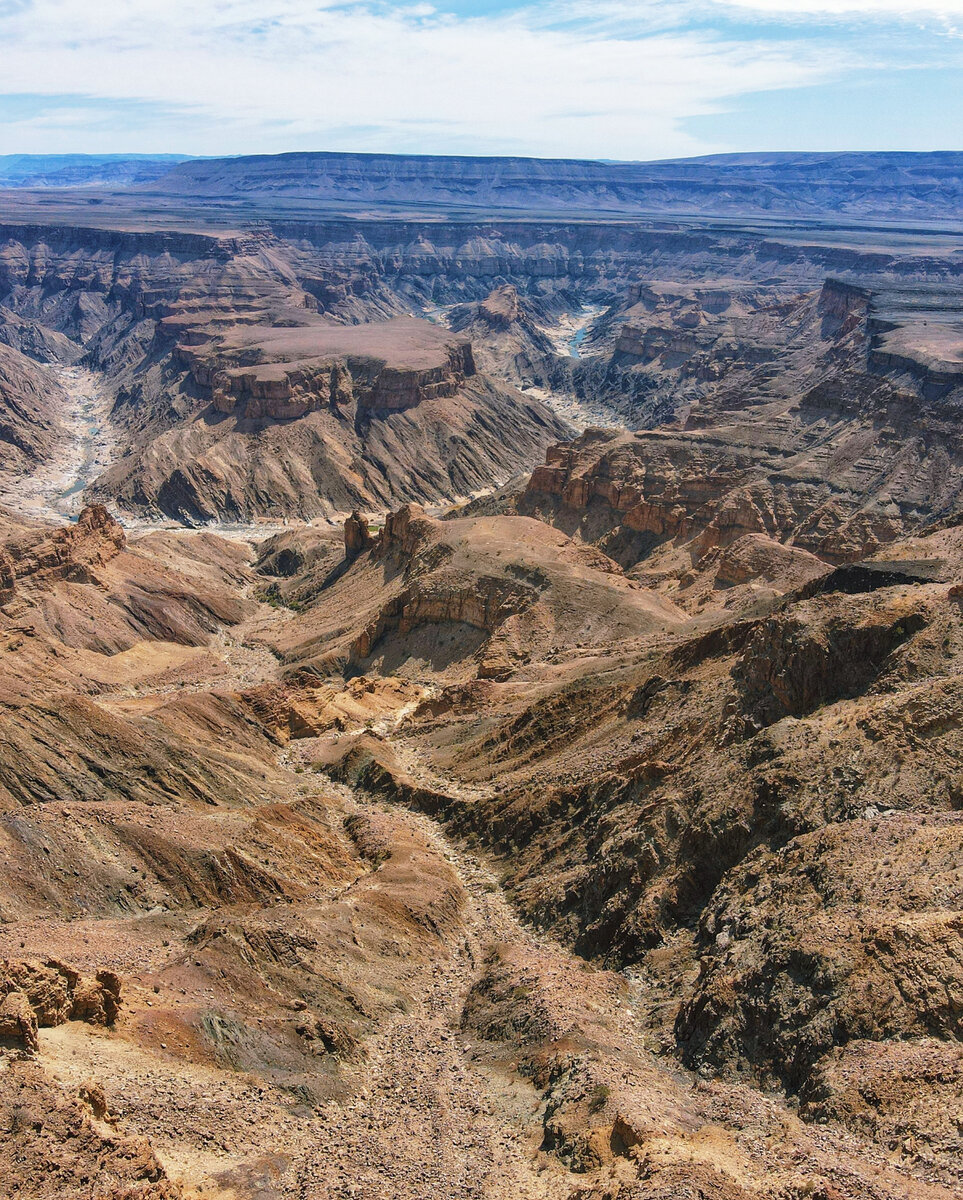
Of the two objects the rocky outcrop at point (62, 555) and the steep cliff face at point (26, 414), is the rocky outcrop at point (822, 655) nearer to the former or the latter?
the rocky outcrop at point (62, 555)

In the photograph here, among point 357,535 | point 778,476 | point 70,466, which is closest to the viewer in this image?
point 357,535

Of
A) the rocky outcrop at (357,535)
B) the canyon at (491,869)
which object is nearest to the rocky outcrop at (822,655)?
the canyon at (491,869)

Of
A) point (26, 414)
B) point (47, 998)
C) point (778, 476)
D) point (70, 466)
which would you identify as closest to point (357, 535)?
point (778, 476)

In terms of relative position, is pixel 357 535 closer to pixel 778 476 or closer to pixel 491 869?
pixel 778 476

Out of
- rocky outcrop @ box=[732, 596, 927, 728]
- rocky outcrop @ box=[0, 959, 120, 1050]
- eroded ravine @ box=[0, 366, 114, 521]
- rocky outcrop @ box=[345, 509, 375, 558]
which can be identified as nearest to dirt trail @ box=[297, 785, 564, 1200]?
rocky outcrop @ box=[0, 959, 120, 1050]

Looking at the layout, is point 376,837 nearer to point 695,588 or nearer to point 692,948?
point 692,948

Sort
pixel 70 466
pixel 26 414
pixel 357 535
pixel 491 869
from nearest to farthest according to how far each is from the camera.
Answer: pixel 491 869 < pixel 357 535 < pixel 70 466 < pixel 26 414

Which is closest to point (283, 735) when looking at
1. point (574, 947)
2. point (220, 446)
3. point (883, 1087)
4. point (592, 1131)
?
point (574, 947)

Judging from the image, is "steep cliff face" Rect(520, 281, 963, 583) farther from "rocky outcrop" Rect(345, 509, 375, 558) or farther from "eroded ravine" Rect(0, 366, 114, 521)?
"eroded ravine" Rect(0, 366, 114, 521)

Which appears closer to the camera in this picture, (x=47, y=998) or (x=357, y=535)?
(x=47, y=998)

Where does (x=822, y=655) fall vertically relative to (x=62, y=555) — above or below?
above

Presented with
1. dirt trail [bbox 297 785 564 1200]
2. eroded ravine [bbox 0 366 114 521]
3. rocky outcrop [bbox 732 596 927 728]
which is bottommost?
dirt trail [bbox 297 785 564 1200]
